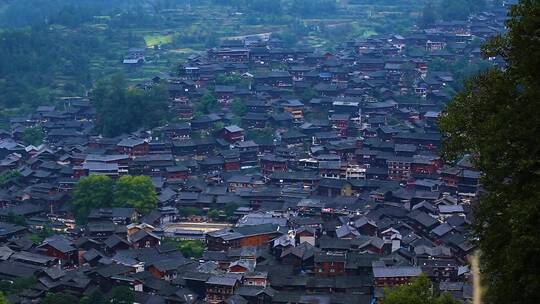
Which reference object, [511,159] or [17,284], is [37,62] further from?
[511,159]

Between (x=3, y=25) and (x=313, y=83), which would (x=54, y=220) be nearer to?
(x=313, y=83)

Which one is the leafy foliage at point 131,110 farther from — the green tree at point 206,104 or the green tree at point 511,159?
the green tree at point 511,159

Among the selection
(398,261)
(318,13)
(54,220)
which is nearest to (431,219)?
(398,261)

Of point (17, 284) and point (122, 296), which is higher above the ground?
point (122, 296)

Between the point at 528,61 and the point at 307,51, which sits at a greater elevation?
the point at 528,61

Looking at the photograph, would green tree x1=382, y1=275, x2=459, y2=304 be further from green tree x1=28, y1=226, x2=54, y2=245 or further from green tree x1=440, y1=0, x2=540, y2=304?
green tree x1=28, y1=226, x2=54, y2=245

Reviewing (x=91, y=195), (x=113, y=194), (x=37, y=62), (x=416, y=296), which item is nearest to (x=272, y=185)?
(x=113, y=194)
